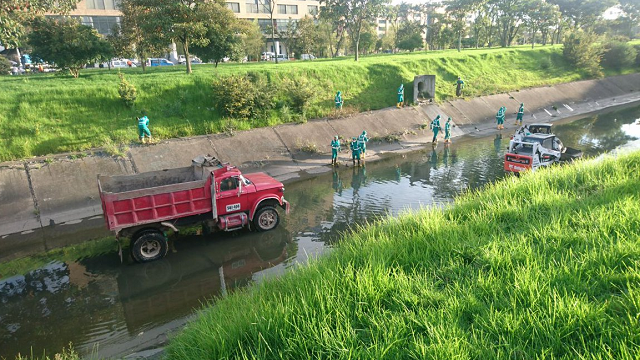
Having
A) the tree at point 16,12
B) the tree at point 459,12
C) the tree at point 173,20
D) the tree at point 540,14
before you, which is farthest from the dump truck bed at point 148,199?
the tree at point 540,14

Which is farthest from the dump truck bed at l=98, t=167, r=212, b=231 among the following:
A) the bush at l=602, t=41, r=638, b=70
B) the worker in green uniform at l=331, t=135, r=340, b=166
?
the bush at l=602, t=41, r=638, b=70

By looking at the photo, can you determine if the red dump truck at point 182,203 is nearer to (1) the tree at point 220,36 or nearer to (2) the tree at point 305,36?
(1) the tree at point 220,36

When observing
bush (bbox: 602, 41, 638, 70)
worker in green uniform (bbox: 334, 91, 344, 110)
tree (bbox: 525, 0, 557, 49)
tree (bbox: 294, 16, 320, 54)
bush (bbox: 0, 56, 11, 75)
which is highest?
tree (bbox: 525, 0, 557, 49)

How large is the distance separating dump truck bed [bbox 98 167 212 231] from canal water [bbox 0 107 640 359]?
132 cm

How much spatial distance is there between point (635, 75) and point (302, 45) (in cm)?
4005

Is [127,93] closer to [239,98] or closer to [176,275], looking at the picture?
[239,98]

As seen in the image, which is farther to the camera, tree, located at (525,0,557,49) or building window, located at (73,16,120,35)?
building window, located at (73,16,120,35)

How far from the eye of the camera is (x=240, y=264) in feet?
35.0

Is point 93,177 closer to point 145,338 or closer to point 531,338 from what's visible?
point 145,338

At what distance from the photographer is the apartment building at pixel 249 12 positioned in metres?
54.7

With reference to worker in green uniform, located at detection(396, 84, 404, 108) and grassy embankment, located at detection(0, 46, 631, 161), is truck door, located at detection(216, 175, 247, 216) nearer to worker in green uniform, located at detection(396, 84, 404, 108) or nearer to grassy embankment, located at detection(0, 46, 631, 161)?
grassy embankment, located at detection(0, 46, 631, 161)

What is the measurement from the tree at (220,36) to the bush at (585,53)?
38738mm

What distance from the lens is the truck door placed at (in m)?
11.5

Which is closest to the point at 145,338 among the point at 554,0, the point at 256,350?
the point at 256,350
